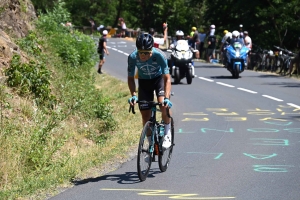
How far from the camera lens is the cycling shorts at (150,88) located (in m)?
9.01

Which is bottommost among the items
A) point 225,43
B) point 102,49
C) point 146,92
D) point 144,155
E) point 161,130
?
point 144,155

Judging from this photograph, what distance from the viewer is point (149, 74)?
895 cm

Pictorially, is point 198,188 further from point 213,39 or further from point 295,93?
point 213,39

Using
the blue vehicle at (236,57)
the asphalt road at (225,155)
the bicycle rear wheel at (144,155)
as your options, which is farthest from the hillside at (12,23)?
the blue vehicle at (236,57)

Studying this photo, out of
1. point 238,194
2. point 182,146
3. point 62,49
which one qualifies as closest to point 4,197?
point 238,194

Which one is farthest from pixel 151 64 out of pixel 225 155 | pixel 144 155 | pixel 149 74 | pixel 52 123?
pixel 52 123

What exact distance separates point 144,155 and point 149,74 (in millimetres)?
1068

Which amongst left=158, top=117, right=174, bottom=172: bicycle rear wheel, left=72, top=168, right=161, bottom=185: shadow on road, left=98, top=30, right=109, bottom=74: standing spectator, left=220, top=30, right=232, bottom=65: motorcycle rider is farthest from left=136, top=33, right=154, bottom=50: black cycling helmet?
left=98, top=30, right=109, bottom=74: standing spectator

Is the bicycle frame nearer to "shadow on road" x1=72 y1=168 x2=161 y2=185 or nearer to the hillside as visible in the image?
"shadow on road" x1=72 y1=168 x2=161 y2=185

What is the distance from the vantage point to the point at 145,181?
8648mm

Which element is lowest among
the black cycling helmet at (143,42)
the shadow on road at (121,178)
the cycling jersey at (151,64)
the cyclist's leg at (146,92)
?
the shadow on road at (121,178)

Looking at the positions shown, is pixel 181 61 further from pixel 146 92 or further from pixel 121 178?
pixel 121 178

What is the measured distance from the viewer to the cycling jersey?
8797mm

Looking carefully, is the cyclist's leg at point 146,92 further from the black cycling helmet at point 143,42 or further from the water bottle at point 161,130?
the black cycling helmet at point 143,42
